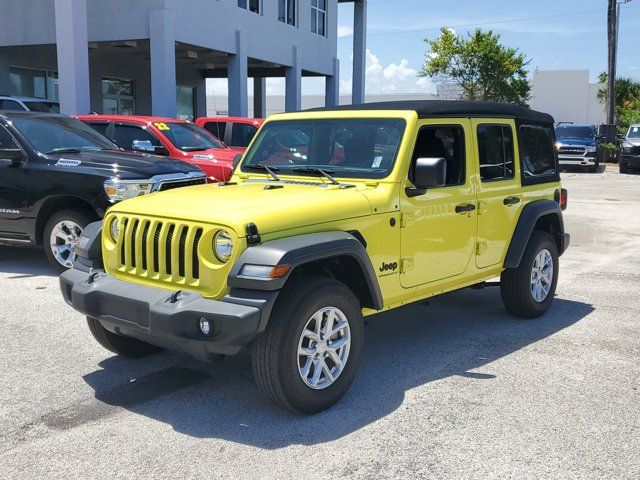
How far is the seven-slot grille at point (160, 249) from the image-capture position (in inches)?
151

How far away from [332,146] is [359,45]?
79.0 feet

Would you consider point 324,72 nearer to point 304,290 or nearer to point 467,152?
point 467,152

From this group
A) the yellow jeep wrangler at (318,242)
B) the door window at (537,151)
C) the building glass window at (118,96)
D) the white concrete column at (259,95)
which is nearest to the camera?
the yellow jeep wrangler at (318,242)

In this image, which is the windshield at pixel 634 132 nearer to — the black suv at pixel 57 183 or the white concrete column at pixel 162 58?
the white concrete column at pixel 162 58

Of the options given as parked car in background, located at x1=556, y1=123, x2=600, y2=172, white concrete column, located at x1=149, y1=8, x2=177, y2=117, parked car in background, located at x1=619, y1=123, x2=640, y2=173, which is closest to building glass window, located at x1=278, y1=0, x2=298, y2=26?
white concrete column, located at x1=149, y1=8, x2=177, y2=117

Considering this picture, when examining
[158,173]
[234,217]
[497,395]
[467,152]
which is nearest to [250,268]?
[234,217]

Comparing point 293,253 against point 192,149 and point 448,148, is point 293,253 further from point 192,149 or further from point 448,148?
point 192,149

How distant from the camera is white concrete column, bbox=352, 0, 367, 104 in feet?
91.1

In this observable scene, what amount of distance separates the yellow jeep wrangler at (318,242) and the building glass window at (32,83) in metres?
17.8

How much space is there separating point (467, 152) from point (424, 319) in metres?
1.61

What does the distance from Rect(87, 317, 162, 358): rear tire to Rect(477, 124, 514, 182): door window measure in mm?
2845

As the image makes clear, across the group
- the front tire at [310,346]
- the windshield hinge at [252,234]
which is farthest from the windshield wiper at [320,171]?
the windshield hinge at [252,234]

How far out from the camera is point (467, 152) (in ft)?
17.1

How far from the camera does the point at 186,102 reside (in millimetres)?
28047
